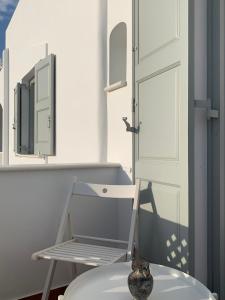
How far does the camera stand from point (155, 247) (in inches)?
83.7

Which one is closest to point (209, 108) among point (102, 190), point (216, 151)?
point (216, 151)

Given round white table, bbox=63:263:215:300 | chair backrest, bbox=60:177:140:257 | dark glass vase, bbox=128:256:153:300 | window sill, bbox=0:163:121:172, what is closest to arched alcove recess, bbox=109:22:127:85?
window sill, bbox=0:163:121:172

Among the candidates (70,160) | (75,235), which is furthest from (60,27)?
(75,235)

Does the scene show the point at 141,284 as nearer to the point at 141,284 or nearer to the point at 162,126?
the point at 141,284

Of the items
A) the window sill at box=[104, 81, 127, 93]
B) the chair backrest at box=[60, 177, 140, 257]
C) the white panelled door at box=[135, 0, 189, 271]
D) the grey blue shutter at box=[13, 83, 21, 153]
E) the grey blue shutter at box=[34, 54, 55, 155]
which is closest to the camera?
the white panelled door at box=[135, 0, 189, 271]

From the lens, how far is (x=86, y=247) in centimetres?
212

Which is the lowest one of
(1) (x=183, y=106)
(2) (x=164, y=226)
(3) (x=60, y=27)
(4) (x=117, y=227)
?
(4) (x=117, y=227)

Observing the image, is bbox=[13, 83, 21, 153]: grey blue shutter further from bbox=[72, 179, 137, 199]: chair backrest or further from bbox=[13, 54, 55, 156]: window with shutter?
bbox=[72, 179, 137, 199]: chair backrest

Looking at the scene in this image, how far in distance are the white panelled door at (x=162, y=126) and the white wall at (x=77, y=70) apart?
78 cm

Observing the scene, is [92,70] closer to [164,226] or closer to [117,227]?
[117,227]

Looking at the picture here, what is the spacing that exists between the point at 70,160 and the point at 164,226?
1.94 m

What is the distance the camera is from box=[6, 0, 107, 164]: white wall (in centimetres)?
310

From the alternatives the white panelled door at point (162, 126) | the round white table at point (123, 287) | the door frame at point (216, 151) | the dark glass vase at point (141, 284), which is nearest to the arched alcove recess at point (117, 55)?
the white panelled door at point (162, 126)

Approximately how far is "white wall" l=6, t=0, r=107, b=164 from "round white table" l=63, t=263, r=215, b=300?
180cm
